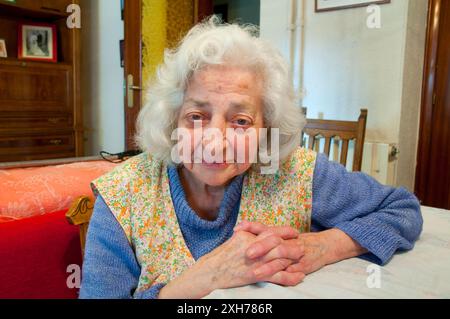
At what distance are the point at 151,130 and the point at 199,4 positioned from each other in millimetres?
2967

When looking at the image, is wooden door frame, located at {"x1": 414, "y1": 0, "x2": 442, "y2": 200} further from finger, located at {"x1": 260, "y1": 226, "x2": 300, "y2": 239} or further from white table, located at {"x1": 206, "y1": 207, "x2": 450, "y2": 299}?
finger, located at {"x1": 260, "y1": 226, "x2": 300, "y2": 239}

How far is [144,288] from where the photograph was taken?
0.83 metres

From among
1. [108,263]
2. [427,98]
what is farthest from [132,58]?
[108,263]

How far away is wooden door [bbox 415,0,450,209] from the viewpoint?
224cm

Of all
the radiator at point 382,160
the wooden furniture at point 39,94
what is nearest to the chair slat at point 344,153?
the radiator at point 382,160

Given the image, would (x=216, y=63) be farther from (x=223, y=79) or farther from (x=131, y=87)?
(x=131, y=87)

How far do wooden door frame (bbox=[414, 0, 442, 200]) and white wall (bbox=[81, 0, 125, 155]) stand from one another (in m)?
2.80

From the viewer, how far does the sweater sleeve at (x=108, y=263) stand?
2.47 ft

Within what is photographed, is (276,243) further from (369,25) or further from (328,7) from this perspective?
(328,7)

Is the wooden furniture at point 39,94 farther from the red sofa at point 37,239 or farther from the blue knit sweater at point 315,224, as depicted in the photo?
the blue knit sweater at point 315,224

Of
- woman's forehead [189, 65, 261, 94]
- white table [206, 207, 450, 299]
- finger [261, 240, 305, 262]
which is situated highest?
woman's forehead [189, 65, 261, 94]

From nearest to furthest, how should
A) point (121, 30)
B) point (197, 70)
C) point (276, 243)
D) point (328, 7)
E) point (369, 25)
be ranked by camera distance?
point (276, 243) → point (197, 70) → point (369, 25) → point (328, 7) → point (121, 30)

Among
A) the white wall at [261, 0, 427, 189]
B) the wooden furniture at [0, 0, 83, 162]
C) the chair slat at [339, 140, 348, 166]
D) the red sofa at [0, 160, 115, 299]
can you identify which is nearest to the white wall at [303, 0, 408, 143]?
the white wall at [261, 0, 427, 189]
